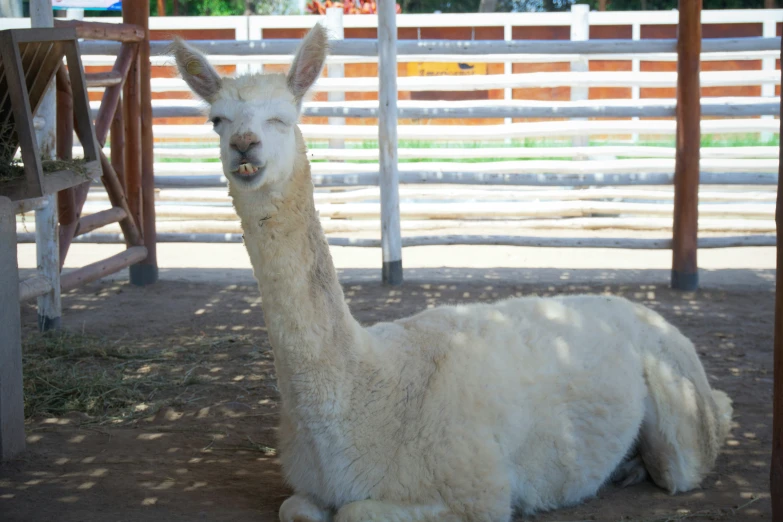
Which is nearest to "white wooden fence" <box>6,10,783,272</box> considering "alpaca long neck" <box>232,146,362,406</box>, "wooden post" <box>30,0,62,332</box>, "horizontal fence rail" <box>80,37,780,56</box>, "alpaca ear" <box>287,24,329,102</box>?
"horizontal fence rail" <box>80,37,780,56</box>

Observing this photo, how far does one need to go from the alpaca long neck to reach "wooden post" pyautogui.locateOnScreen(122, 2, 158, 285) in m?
5.08

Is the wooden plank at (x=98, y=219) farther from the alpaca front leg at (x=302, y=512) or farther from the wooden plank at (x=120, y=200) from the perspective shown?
the alpaca front leg at (x=302, y=512)

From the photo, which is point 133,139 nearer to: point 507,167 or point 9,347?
point 9,347

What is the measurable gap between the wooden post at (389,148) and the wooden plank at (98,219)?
2.20 m

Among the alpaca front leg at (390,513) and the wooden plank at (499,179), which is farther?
the wooden plank at (499,179)

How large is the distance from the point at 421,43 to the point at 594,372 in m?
5.41

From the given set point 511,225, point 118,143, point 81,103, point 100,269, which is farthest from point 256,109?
point 511,225

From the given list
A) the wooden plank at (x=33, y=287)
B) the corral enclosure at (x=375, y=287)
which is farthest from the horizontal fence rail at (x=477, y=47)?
the wooden plank at (x=33, y=287)

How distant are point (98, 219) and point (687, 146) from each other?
4.83 meters

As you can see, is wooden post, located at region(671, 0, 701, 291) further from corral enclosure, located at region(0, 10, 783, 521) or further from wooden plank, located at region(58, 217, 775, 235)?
wooden plank, located at region(58, 217, 775, 235)

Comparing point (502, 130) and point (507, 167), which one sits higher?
point (502, 130)

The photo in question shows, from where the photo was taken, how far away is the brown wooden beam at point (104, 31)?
6.21 m

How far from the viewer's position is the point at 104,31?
6.61 metres

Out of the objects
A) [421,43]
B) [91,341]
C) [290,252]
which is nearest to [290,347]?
[290,252]
